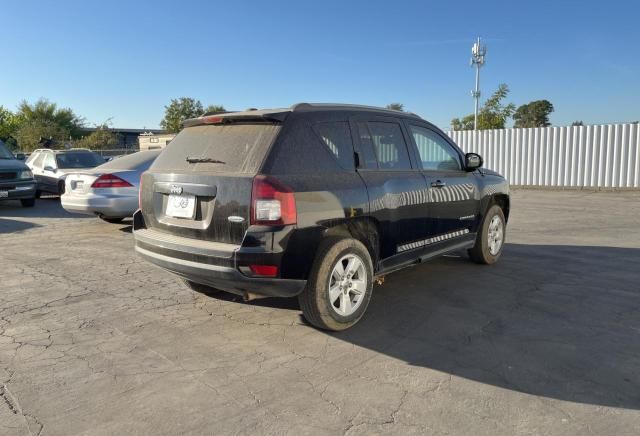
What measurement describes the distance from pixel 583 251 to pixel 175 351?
19.9 ft

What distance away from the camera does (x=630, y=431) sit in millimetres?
2719

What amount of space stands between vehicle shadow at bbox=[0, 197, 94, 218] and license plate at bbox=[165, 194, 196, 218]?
881cm

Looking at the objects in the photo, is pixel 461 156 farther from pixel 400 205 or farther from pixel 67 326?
pixel 67 326

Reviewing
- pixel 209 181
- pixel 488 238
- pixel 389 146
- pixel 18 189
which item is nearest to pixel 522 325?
pixel 389 146

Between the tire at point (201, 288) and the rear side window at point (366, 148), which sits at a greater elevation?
the rear side window at point (366, 148)

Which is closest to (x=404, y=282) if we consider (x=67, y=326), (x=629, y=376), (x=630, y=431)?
(x=629, y=376)

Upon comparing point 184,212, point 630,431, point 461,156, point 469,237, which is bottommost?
point 630,431

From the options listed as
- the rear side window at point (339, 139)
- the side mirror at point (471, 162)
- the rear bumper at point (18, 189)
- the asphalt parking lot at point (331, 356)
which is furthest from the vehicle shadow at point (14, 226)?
the side mirror at point (471, 162)

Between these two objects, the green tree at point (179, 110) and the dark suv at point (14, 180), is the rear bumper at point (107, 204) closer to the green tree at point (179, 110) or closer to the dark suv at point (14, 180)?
the dark suv at point (14, 180)

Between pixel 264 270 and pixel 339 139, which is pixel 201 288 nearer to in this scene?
pixel 264 270

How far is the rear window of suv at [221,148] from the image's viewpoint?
3845mm

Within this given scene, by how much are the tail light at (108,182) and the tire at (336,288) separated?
5.96 m

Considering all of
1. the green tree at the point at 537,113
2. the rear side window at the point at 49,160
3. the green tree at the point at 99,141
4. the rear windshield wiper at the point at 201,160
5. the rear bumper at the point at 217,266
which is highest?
the green tree at the point at 537,113

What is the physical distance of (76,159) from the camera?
14633mm
